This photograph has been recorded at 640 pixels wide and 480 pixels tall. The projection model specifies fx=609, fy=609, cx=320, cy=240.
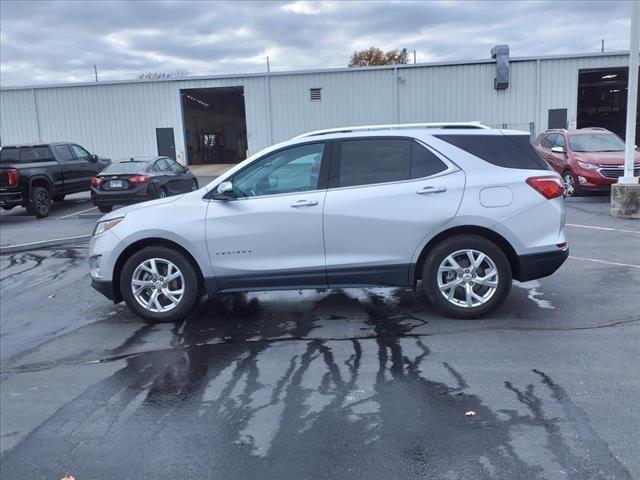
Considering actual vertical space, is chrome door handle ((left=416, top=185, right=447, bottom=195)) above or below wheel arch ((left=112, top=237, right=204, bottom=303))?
above

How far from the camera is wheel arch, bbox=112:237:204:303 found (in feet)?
19.5

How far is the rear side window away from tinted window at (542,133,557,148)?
38.0ft

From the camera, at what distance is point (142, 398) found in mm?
4359

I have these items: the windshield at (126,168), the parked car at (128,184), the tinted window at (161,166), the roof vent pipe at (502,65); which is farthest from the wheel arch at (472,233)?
the roof vent pipe at (502,65)

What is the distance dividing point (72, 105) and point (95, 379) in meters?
26.8

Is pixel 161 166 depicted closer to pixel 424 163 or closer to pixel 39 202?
pixel 39 202

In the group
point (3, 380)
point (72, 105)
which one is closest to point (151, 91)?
point (72, 105)

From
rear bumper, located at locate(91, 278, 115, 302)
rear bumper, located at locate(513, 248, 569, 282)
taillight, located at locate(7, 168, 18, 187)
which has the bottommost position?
rear bumper, located at locate(91, 278, 115, 302)

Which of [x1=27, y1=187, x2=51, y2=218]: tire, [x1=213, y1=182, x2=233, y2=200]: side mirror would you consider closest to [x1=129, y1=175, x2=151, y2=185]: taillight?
[x1=27, y1=187, x2=51, y2=218]: tire

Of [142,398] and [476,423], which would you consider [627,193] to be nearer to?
[476,423]

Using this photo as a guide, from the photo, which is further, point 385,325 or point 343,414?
point 385,325

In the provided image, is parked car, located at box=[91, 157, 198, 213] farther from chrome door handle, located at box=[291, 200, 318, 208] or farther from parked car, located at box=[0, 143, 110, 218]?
chrome door handle, located at box=[291, 200, 318, 208]

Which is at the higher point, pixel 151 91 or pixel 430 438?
pixel 151 91

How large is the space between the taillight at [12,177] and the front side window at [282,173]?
1112cm
